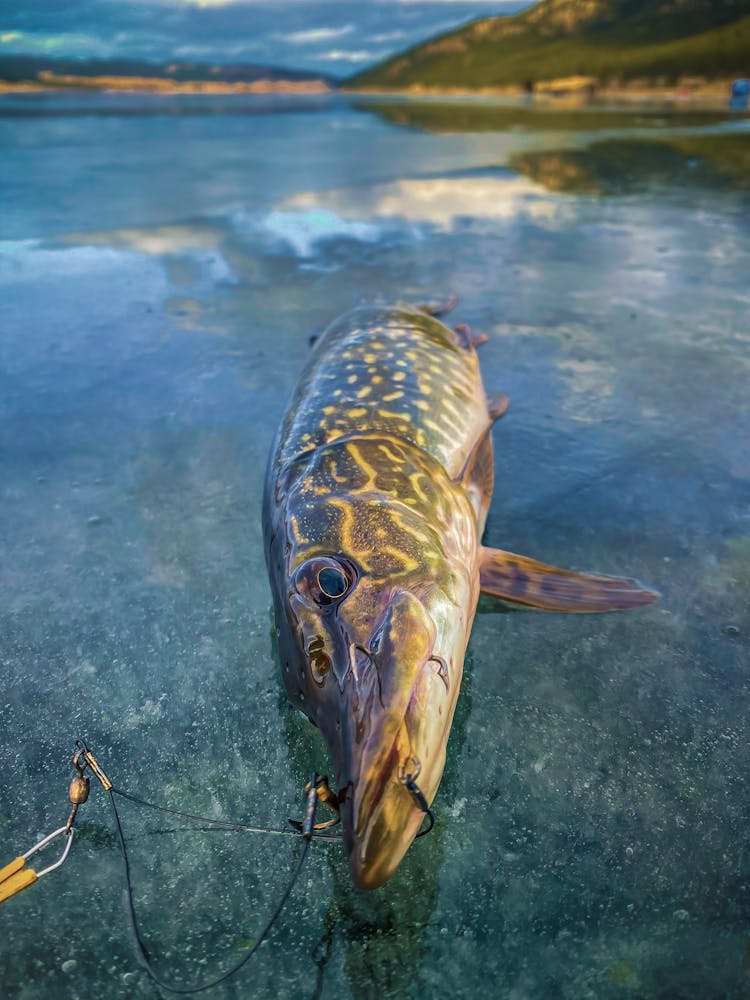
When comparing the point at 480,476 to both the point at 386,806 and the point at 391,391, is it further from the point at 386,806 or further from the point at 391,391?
the point at 386,806

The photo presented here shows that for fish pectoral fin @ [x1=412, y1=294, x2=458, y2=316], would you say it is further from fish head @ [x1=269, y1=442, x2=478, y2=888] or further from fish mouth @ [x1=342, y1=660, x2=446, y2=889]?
fish mouth @ [x1=342, y1=660, x2=446, y2=889]

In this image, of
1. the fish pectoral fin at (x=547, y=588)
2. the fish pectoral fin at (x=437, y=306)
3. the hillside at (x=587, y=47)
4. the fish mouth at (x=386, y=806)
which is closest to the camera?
the fish mouth at (x=386, y=806)

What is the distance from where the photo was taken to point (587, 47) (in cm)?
13050

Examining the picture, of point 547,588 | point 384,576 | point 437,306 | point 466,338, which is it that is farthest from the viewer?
point 437,306

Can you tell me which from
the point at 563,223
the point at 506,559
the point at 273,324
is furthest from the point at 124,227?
the point at 506,559

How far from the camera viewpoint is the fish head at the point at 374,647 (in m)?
1.38

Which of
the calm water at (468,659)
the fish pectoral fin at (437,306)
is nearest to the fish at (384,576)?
the calm water at (468,659)

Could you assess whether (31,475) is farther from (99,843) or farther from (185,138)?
(185,138)

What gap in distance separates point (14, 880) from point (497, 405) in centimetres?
332

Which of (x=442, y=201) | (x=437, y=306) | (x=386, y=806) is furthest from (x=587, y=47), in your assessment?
(x=386, y=806)

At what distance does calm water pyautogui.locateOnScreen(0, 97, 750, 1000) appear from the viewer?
5.13 feet

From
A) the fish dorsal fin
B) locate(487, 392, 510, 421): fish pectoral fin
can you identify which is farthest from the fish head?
locate(487, 392, 510, 421): fish pectoral fin

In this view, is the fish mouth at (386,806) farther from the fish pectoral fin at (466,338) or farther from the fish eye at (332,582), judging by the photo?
the fish pectoral fin at (466,338)

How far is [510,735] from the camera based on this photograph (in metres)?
2.06
